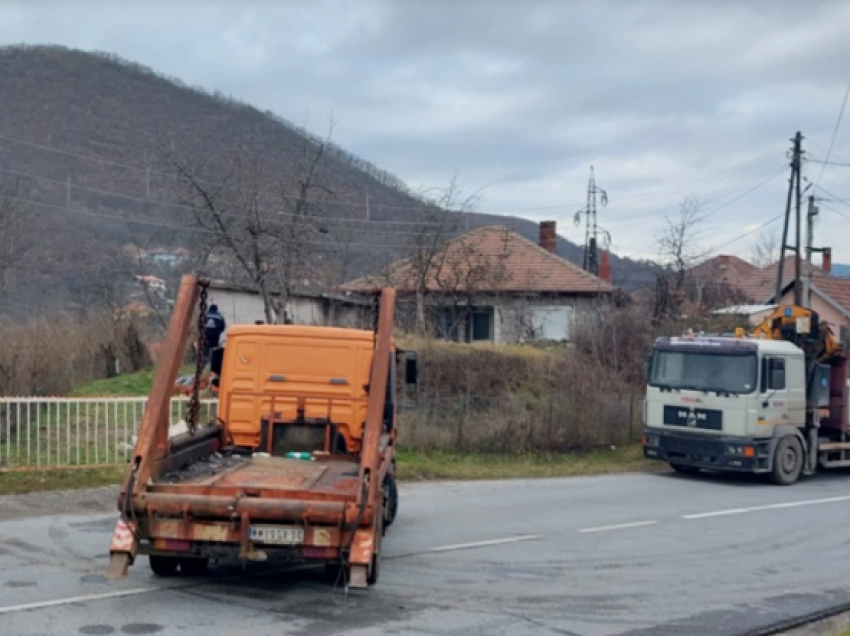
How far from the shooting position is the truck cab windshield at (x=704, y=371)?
2058 cm

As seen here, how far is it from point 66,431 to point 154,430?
8478 millimetres

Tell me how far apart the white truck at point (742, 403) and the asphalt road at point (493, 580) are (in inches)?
165

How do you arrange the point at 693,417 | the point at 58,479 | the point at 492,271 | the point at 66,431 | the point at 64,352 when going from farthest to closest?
the point at 492,271 → the point at 64,352 → the point at 693,417 → the point at 66,431 → the point at 58,479

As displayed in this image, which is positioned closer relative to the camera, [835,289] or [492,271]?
[492,271]

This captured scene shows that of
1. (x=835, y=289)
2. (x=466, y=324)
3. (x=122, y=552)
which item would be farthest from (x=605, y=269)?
(x=122, y=552)

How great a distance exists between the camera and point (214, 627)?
8.21 metres

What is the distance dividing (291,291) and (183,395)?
14.1 meters

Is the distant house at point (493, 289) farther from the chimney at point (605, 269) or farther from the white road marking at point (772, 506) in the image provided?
the white road marking at point (772, 506)

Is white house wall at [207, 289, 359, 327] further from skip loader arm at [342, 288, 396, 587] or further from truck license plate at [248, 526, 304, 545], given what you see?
truck license plate at [248, 526, 304, 545]

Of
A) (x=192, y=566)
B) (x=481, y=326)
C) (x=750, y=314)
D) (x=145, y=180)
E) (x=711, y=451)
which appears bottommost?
(x=192, y=566)

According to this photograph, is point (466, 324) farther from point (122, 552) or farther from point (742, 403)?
point (122, 552)

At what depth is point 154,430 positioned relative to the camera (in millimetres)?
9258

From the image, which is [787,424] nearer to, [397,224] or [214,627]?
[214,627]

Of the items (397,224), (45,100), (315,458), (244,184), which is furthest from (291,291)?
(45,100)
